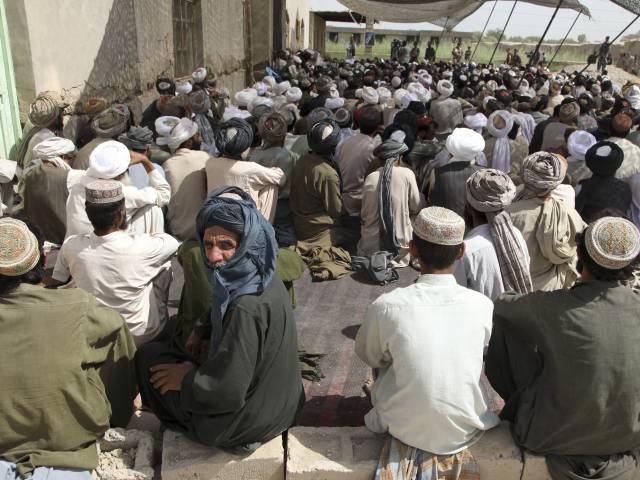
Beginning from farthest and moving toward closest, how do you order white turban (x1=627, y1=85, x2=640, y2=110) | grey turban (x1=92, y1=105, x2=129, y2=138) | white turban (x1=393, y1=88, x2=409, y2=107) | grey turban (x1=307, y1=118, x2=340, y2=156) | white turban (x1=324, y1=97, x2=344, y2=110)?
white turban (x1=627, y1=85, x2=640, y2=110), white turban (x1=393, y1=88, x2=409, y2=107), white turban (x1=324, y1=97, x2=344, y2=110), grey turban (x1=92, y1=105, x2=129, y2=138), grey turban (x1=307, y1=118, x2=340, y2=156)

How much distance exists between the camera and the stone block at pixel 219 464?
225cm

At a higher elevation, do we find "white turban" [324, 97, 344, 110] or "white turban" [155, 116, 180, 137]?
"white turban" [155, 116, 180, 137]

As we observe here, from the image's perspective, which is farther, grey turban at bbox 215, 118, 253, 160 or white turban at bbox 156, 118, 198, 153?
white turban at bbox 156, 118, 198, 153

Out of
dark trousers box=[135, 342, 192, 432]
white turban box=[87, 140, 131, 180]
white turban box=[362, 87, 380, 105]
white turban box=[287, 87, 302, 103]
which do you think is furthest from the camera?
white turban box=[287, 87, 302, 103]

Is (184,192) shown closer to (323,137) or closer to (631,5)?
(323,137)

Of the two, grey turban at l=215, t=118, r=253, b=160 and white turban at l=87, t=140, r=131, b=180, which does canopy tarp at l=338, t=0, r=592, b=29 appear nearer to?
grey turban at l=215, t=118, r=253, b=160

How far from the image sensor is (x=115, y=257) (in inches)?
114

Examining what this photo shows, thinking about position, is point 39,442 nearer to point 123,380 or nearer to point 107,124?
point 123,380

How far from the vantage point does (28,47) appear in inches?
227

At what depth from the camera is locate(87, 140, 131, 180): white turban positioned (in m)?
3.53

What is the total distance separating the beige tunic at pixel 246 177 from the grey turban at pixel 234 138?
7cm

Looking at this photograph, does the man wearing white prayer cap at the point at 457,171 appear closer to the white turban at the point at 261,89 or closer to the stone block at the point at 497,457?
the stone block at the point at 497,457

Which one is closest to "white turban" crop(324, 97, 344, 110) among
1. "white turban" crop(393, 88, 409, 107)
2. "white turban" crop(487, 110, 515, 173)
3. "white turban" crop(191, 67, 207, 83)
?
"white turban" crop(393, 88, 409, 107)

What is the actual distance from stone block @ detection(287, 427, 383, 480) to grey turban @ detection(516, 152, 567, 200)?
6.08 feet
